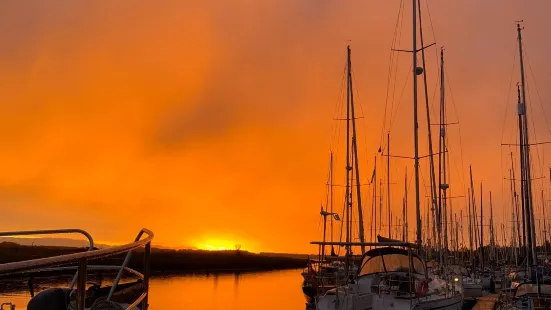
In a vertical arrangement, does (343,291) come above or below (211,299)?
above

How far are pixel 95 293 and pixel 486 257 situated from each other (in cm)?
7635

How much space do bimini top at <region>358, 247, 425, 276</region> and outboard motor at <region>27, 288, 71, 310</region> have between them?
15383 mm

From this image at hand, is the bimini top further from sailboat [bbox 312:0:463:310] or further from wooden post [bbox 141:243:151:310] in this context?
wooden post [bbox 141:243:151:310]

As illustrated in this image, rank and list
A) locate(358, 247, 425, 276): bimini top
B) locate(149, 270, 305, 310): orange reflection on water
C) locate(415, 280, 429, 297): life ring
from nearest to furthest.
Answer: locate(415, 280, 429, 297): life ring
locate(358, 247, 425, 276): bimini top
locate(149, 270, 305, 310): orange reflection on water

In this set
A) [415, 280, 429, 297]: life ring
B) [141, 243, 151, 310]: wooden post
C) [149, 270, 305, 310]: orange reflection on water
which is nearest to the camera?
[141, 243, 151, 310]: wooden post

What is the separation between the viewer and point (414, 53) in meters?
24.0

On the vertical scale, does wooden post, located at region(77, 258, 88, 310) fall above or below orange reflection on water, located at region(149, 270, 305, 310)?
above

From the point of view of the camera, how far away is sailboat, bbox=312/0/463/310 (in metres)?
17.0

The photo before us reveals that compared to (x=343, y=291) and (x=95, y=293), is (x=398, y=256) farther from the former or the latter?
(x=95, y=293)

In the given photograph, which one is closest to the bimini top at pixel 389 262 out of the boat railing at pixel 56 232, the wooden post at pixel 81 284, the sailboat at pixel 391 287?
the sailboat at pixel 391 287

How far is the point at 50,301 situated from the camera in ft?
17.1

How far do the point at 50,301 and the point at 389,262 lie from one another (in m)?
16.0

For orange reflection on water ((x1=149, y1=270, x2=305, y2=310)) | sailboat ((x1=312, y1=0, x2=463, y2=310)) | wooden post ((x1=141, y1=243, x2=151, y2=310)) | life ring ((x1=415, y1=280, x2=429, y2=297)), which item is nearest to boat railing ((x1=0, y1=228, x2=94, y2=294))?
wooden post ((x1=141, y1=243, x2=151, y2=310))

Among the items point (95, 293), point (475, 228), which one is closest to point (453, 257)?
point (475, 228)
